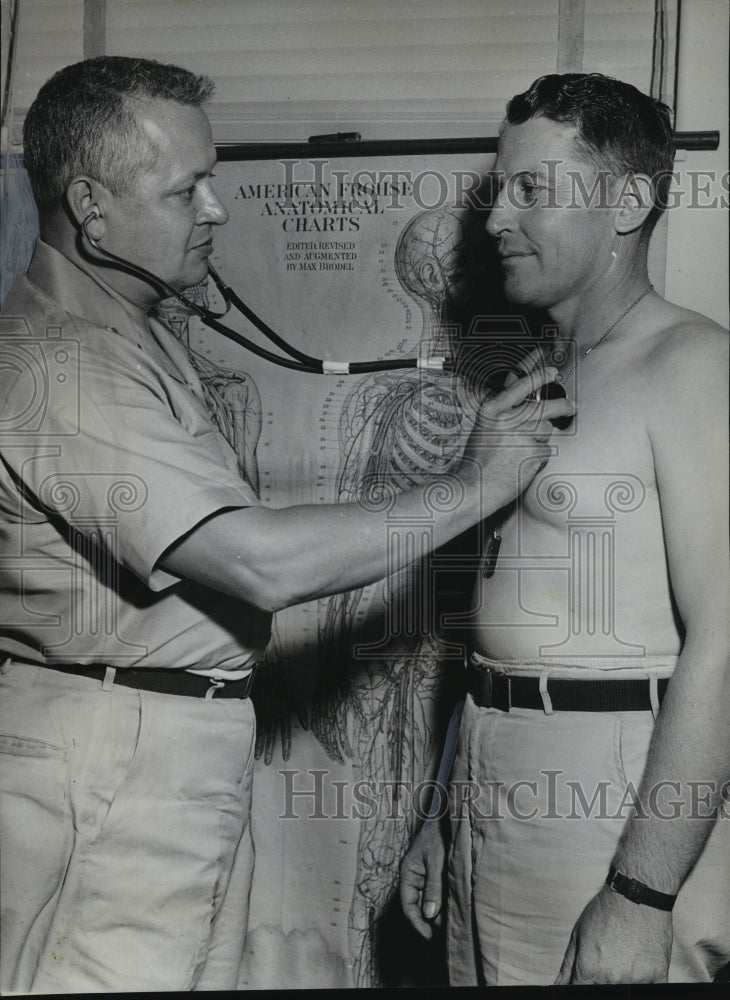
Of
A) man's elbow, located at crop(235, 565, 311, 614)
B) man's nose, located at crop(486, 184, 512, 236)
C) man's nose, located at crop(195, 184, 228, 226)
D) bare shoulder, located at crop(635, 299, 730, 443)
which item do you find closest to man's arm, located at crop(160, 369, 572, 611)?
man's elbow, located at crop(235, 565, 311, 614)

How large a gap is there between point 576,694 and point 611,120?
2.54 feet

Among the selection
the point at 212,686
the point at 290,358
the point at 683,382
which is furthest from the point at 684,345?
the point at 212,686

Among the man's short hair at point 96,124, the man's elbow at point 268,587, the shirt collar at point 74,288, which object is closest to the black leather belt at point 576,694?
the man's elbow at point 268,587

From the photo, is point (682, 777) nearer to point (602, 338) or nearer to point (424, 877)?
point (424, 877)

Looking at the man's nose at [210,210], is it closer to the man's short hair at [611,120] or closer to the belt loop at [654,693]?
the man's short hair at [611,120]

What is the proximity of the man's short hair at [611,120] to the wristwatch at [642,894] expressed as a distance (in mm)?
880

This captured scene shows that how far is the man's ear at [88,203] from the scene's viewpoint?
1.43m

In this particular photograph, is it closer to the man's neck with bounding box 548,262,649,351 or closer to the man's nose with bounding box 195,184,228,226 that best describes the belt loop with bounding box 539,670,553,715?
the man's neck with bounding box 548,262,649,351

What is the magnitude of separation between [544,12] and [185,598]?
0.96 metres

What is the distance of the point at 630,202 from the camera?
146 cm

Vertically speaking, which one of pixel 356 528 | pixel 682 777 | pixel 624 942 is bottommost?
pixel 624 942

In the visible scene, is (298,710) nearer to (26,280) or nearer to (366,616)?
(366,616)

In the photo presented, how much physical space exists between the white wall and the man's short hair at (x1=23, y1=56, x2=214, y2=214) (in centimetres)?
69

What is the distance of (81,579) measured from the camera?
146cm
